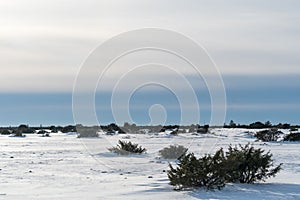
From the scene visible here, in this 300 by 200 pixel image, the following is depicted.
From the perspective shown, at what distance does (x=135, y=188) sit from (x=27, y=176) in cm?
395

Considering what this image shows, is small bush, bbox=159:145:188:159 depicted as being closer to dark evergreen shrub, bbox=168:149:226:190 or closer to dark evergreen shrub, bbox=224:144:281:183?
dark evergreen shrub, bbox=224:144:281:183

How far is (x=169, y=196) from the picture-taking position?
1108 cm

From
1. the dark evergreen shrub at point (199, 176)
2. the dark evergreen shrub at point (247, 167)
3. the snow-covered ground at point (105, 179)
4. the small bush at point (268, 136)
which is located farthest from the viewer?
the small bush at point (268, 136)

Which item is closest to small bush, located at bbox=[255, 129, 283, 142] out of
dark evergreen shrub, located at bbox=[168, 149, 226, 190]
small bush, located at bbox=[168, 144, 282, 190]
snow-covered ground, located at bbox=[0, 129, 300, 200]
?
snow-covered ground, located at bbox=[0, 129, 300, 200]

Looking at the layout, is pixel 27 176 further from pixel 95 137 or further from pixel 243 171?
pixel 95 137

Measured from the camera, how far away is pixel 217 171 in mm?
11828

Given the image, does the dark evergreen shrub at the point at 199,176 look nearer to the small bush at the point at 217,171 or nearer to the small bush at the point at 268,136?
the small bush at the point at 217,171

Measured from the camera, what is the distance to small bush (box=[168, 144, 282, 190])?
38.6ft

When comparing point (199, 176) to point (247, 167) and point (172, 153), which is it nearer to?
point (247, 167)

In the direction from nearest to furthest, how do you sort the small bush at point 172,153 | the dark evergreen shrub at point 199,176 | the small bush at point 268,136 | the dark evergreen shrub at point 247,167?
the dark evergreen shrub at point 199,176
the dark evergreen shrub at point 247,167
the small bush at point 172,153
the small bush at point 268,136

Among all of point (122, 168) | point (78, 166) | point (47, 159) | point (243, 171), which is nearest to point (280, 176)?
point (243, 171)

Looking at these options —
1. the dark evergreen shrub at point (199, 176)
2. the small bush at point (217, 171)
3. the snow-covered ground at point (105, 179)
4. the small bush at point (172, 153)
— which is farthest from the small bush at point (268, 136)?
the dark evergreen shrub at point (199, 176)

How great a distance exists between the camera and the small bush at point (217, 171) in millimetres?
11766

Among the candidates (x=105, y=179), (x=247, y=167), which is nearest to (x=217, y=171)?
(x=247, y=167)
